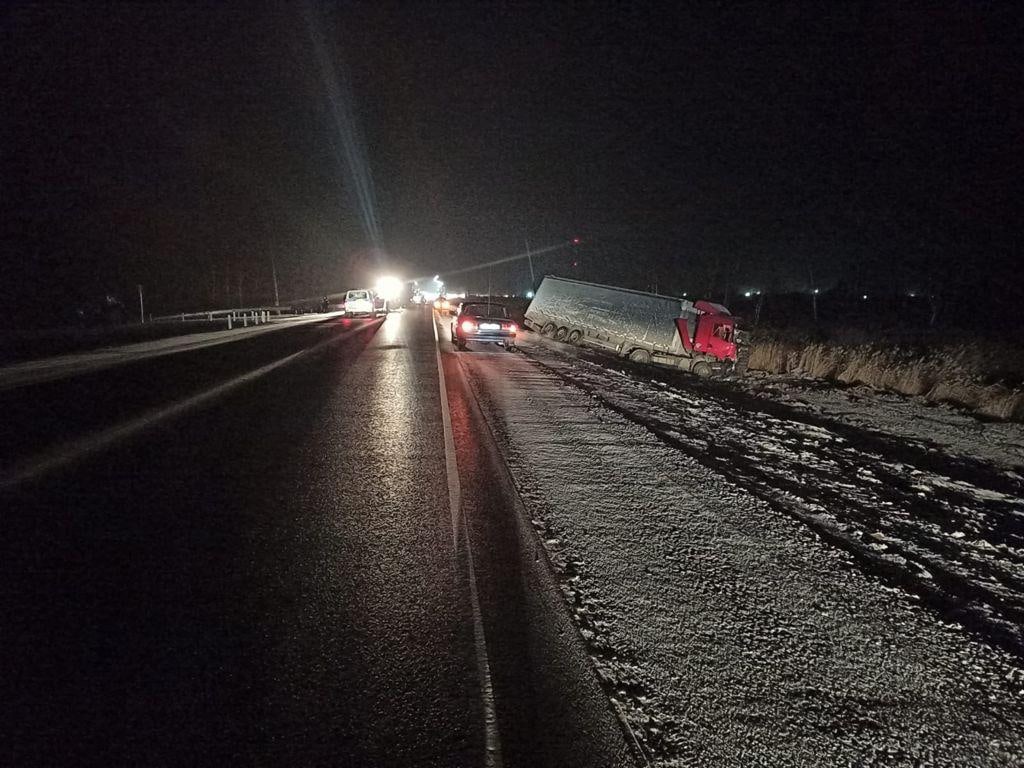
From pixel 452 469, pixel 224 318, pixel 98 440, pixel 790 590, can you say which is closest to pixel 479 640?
pixel 790 590

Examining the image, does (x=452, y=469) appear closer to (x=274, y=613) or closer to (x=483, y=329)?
(x=274, y=613)

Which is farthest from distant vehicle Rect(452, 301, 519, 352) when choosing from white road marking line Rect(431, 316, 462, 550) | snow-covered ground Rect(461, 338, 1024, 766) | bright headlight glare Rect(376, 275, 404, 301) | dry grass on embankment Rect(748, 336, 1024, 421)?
bright headlight glare Rect(376, 275, 404, 301)

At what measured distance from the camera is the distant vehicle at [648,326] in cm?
2061

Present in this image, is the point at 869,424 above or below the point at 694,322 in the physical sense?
below

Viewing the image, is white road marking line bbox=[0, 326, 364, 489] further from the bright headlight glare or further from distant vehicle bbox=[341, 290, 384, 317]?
the bright headlight glare

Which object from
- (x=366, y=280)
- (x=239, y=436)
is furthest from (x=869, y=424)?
(x=366, y=280)

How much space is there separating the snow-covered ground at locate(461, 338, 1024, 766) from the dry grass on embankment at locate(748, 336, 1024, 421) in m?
5.70

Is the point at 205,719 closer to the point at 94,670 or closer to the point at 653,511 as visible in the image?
the point at 94,670

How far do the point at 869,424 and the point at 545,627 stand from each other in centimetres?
1032

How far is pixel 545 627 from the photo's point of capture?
3596 millimetres

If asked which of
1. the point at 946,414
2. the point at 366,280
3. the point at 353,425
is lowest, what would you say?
the point at 946,414

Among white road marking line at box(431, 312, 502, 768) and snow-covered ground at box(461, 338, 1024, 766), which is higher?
white road marking line at box(431, 312, 502, 768)

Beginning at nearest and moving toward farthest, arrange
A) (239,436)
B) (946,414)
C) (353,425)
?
1. (239,436)
2. (353,425)
3. (946,414)

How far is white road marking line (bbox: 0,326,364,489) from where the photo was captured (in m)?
6.36
